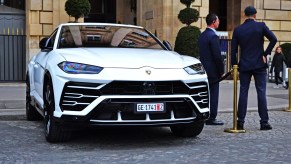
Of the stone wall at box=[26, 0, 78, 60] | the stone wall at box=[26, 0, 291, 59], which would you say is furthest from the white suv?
the stone wall at box=[26, 0, 291, 59]

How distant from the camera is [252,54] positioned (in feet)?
25.4

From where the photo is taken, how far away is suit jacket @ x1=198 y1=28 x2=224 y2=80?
8133mm

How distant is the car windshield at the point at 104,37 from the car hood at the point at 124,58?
0.37 metres

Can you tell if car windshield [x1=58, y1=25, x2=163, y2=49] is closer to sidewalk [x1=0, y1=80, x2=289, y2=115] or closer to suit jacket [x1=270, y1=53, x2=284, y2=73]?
sidewalk [x1=0, y1=80, x2=289, y2=115]

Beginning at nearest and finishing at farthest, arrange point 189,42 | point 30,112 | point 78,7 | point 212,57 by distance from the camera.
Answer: point 212,57 → point 30,112 → point 78,7 → point 189,42

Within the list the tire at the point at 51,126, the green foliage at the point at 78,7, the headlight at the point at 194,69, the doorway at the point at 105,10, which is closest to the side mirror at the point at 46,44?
the tire at the point at 51,126

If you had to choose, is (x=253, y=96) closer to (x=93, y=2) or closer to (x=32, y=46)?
(x=32, y=46)

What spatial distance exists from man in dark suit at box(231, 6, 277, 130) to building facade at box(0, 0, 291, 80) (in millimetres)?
10469

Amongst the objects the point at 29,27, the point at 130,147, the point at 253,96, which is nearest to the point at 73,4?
the point at 29,27

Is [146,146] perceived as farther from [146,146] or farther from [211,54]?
[211,54]

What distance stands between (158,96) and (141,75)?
0.34 m

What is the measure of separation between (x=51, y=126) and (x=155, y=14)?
13.3m

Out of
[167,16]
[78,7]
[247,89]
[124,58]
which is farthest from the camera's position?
[167,16]

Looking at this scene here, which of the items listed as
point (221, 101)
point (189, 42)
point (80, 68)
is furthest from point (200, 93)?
point (189, 42)
